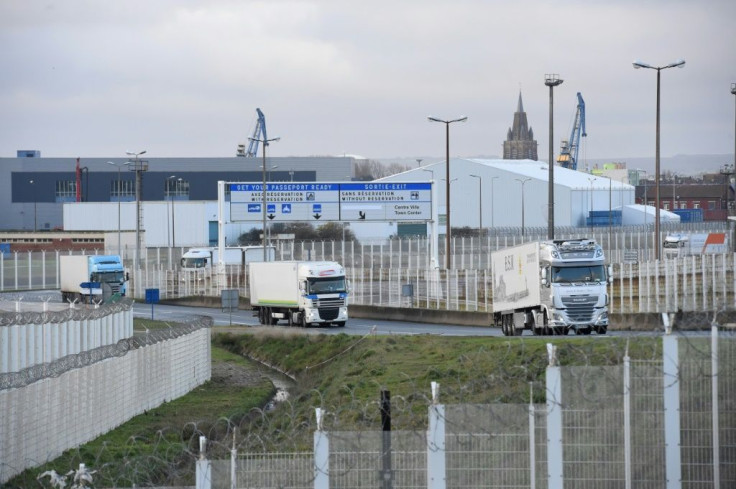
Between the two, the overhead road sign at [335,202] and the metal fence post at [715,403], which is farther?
the overhead road sign at [335,202]

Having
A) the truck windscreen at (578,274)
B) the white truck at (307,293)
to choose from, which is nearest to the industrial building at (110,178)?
the white truck at (307,293)

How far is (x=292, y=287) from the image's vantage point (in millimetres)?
57969

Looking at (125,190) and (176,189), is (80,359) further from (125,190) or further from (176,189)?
(176,189)

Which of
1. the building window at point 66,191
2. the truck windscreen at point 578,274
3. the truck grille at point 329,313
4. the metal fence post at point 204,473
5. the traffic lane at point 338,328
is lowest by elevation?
the traffic lane at point 338,328

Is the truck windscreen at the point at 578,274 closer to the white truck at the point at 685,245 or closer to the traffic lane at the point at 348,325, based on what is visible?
the traffic lane at the point at 348,325

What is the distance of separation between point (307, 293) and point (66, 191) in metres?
105

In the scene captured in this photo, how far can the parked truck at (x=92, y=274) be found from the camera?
7381 cm

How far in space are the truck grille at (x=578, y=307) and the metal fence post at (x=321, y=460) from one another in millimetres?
26352

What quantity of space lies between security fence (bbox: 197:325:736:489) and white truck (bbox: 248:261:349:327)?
40.6 metres

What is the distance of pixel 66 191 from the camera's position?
15525 cm

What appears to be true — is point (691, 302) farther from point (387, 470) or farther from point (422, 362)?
point (387, 470)

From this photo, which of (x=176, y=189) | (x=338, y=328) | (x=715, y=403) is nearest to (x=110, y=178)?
(x=176, y=189)

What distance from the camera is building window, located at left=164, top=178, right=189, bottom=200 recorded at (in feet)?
509

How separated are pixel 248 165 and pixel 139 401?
130288 millimetres
